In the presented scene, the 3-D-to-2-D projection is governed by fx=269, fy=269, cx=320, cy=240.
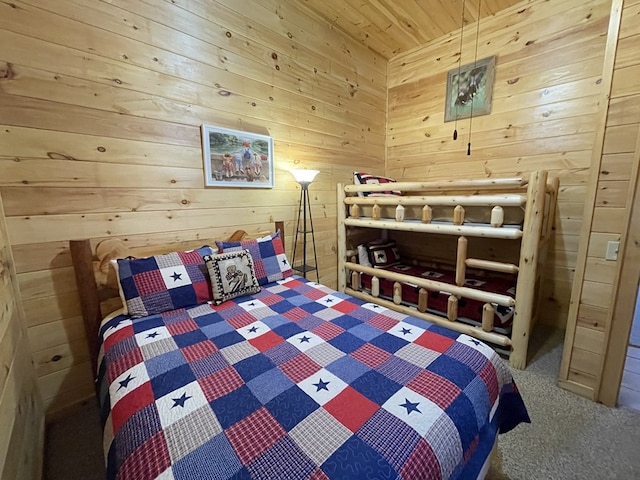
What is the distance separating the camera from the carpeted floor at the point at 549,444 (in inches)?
49.5

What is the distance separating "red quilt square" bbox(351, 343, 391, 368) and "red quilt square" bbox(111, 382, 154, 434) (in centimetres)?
77

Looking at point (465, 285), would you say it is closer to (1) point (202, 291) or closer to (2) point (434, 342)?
(2) point (434, 342)

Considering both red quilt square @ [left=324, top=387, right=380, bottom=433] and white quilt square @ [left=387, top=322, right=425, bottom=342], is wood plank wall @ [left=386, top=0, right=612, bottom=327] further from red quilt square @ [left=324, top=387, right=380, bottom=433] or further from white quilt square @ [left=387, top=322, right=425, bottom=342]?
Answer: red quilt square @ [left=324, top=387, right=380, bottom=433]

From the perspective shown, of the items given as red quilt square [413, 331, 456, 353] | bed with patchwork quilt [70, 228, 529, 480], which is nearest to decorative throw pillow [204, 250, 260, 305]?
bed with patchwork quilt [70, 228, 529, 480]

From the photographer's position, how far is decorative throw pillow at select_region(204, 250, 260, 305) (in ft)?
5.62

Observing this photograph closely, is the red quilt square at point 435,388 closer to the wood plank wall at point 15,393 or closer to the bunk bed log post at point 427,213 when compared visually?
the wood plank wall at point 15,393

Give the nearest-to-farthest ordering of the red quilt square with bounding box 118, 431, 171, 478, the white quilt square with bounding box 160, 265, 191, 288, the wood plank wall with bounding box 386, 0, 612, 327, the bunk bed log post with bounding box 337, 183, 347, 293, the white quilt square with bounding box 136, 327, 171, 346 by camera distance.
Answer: the red quilt square with bounding box 118, 431, 171, 478 < the white quilt square with bounding box 136, 327, 171, 346 < the white quilt square with bounding box 160, 265, 191, 288 < the wood plank wall with bounding box 386, 0, 612, 327 < the bunk bed log post with bounding box 337, 183, 347, 293

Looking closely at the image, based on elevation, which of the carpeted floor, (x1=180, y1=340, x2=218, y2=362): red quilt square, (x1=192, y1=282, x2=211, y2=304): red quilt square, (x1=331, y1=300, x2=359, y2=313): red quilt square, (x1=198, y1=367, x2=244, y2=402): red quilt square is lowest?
the carpeted floor

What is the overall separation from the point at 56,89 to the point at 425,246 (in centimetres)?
341

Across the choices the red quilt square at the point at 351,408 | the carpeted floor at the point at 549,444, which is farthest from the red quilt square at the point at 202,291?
A: the red quilt square at the point at 351,408

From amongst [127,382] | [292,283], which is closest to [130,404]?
[127,382]

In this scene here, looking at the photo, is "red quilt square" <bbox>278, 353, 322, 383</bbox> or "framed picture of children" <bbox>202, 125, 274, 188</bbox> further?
"framed picture of children" <bbox>202, 125, 274, 188</bbox>

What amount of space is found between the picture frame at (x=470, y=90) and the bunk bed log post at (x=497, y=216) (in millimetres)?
1400

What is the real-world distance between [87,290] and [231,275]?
0.79 metres
